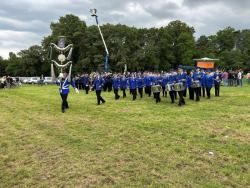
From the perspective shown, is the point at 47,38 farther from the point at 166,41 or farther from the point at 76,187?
the point at 76,187

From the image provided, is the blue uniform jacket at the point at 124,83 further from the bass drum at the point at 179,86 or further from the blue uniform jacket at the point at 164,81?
the bass drum at the point at 179,86

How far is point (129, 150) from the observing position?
1002 cm

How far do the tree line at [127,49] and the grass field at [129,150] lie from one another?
60.4 meters

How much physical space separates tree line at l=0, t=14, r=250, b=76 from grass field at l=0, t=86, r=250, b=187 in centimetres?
6039

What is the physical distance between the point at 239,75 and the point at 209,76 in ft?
52.4

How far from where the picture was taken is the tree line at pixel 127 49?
258ft

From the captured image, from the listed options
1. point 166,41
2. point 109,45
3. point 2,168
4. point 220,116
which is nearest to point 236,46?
point 166,41

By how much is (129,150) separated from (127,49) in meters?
68.5

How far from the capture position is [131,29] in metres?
82.6

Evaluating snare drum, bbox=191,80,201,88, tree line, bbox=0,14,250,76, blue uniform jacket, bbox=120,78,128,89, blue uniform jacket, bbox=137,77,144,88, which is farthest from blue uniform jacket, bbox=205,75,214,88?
tree line, bbox=0,14,250,76

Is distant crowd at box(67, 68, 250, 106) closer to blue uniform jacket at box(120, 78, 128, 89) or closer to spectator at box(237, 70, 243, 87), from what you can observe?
blue uniform jacket at box(120, 78, 128, 89)

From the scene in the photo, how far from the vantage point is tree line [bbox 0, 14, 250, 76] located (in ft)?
258

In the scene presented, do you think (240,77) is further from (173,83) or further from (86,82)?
(173,83)

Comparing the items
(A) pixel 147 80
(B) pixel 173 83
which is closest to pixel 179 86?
Result: (B) pixel 173 83
